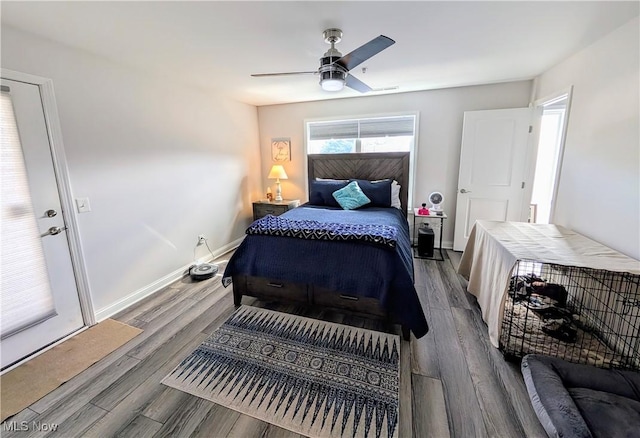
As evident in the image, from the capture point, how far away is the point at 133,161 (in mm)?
2816

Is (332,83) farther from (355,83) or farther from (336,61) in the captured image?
(355,83)

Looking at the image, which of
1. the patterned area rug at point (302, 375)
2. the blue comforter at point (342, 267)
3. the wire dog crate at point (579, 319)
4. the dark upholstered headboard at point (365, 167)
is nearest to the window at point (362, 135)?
the dark upholstered headboard at point (365, 167)

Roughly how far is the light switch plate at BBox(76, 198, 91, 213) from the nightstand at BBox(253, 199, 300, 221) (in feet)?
8.09

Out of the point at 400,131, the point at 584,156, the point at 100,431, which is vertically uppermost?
the point at 400,131

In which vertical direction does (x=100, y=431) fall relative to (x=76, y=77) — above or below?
below

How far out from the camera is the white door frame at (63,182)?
2.07 metres

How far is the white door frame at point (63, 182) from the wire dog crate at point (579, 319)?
3543mm

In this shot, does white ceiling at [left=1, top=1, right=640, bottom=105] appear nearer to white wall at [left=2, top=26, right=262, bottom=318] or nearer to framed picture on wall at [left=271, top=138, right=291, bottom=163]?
white wall at [left=2, top=26, right=262, bottom=318]

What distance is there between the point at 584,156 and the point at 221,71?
12.1 feet

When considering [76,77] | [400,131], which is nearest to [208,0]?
[76,77]

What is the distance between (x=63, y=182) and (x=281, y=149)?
321cm

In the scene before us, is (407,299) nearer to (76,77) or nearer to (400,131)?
(400,131)

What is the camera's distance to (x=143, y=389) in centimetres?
177

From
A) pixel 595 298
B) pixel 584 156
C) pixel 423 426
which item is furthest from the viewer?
pixel 584 156
